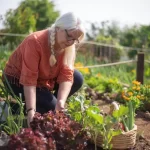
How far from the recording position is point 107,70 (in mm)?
7340

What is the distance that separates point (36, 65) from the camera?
9.75 ft

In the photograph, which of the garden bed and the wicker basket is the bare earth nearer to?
the garden bed

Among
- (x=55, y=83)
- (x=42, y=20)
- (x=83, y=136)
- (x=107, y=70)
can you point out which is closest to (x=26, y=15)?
(x=107, y=70)

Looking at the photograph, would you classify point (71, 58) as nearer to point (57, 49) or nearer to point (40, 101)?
point (57, 49)

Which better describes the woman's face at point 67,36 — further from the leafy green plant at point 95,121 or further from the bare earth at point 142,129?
the bare earth at point 142,129

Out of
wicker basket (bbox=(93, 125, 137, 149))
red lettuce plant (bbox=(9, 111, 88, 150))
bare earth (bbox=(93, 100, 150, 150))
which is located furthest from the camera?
bare earth (bbox=(93, 100, 150, 150))

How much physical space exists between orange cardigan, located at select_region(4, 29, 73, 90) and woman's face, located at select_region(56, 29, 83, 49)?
7.0 inches

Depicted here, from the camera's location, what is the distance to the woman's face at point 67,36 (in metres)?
2.87

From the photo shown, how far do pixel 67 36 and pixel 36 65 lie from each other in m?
0.36

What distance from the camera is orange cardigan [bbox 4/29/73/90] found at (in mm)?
2941

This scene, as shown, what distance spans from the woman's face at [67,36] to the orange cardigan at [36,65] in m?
0.18

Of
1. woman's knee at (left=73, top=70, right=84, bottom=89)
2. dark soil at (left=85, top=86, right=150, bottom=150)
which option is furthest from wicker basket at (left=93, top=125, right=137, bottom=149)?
woman's knee at (left=73, top=70, right=84, bottom=89)

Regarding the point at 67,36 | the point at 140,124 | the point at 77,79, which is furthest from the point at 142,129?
the point at 67,36

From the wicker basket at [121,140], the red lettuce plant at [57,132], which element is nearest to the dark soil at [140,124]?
the wicker basket at [121,140]
